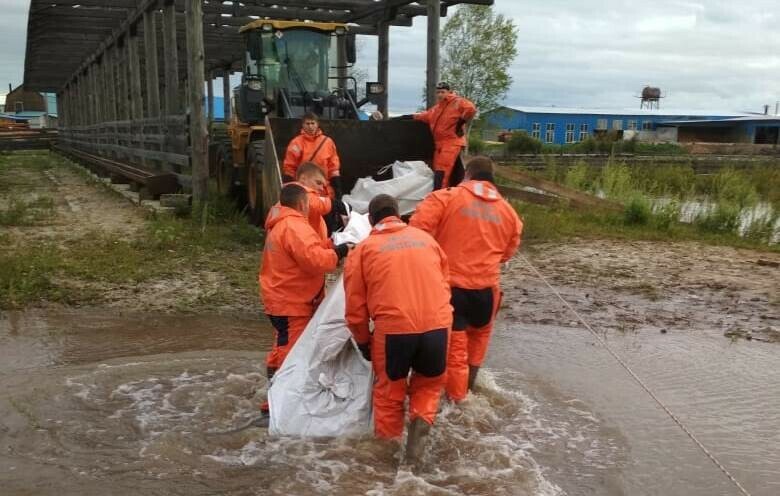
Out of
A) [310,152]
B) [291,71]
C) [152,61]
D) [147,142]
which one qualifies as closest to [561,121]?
[147,142]

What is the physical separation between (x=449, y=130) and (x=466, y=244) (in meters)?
4.18

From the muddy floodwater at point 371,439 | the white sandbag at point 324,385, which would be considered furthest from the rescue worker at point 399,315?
the muddy floodwater at point 371,439

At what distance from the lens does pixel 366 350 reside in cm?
388

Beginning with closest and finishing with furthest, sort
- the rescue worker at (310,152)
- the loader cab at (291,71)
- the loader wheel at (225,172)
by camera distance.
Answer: the rescue worker at (310,152) < the loader cab at (291,71) < the loader wheel at (225,172)

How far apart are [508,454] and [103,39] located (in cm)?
1849

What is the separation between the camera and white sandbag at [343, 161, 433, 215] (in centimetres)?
786

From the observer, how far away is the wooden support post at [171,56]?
11648 millimetres

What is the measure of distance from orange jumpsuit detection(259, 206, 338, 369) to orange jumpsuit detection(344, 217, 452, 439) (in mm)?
356

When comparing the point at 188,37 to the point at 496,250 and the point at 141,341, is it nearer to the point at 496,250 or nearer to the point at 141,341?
the point at 141,341

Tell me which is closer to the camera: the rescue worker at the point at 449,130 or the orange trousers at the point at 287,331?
the orange trousers at the point at 287,331

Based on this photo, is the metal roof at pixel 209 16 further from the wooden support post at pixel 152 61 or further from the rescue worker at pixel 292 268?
the rescue worker at pixel 292 268

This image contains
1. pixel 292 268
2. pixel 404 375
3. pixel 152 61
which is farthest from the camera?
pixel 152 61

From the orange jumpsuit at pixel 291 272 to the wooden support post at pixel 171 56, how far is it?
856 cm

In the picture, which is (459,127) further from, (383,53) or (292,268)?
(383,53)
